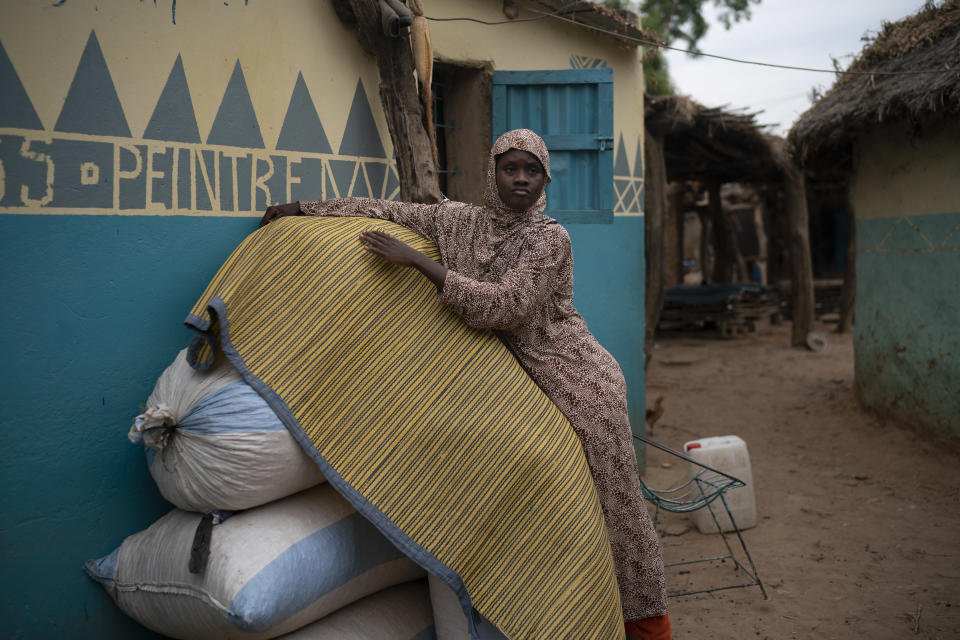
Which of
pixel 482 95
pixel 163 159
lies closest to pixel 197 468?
pixel 163 159

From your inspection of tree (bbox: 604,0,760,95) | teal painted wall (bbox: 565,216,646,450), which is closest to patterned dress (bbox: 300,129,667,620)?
teal painted wall (bbox: 565,216,646,450)

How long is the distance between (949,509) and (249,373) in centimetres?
460

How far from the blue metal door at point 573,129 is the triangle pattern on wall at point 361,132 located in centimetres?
131

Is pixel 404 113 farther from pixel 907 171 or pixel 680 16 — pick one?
pixel 680 16

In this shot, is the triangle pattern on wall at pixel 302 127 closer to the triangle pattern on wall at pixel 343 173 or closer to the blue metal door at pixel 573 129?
the triangle pattern on wall at pixel 343 173

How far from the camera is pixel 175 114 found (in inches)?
110

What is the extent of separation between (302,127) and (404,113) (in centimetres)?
50

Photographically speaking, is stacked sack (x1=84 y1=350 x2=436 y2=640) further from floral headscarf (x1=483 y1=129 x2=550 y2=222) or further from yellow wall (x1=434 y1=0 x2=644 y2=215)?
yellow wall (x1=434 y1=0 x2=644 y2=215)

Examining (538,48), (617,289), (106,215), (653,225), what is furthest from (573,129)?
(106,215)

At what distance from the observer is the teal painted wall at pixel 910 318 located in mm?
5543

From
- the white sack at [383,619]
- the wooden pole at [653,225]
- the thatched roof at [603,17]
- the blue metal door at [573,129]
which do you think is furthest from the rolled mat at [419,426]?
the wooden pole at [653,225]

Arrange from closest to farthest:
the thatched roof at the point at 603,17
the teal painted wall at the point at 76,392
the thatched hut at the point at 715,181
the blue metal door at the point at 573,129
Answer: the teal painted wall at the point at 76,392
the blue metal door at the point at 573,129
the thatched roof at the point at 603,17
the thatched hut at the point at 715,181

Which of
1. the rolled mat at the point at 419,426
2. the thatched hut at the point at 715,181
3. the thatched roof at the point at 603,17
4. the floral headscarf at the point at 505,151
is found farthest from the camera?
the thatched hut at the point at 715,181

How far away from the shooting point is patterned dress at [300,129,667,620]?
2.62 metres
